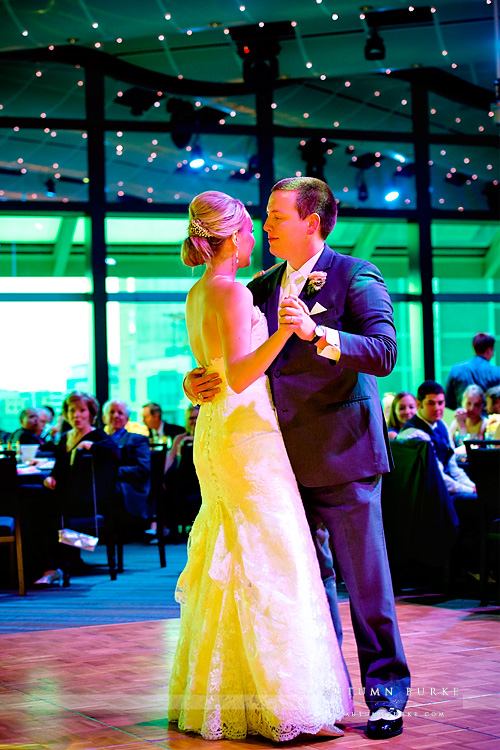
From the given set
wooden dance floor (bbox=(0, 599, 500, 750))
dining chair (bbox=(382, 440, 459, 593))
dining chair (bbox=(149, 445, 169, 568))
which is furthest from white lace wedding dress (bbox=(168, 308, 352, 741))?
dining chair (bbox=(149, 445, 169, 568))

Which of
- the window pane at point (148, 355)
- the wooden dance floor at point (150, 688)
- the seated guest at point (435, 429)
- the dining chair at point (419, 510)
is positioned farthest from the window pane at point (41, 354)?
the wooden dance floor at point (150, 688)

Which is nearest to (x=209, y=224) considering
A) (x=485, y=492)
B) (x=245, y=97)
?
(x=485, y=492)

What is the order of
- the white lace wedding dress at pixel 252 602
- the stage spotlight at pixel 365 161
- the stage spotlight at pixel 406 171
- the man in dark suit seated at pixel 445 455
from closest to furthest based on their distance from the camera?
the white lace wedding dress at pixel 252 602 < the man in dark suit seated at pixel 445 455 < the stage spotlight at pixel 365 161 < the stage spotlight at pixel 406 171

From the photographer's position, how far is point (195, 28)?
30.6ft

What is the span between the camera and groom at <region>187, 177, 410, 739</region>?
273 centimetres

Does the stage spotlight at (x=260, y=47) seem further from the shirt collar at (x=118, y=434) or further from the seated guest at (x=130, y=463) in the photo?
the shirt collar at (x=118, y=434)

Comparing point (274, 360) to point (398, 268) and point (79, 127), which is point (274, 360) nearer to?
point (79, 127)

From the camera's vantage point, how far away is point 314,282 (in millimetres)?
2758

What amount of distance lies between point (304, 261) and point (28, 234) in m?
8.56

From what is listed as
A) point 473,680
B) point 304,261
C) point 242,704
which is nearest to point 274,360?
point 304,261

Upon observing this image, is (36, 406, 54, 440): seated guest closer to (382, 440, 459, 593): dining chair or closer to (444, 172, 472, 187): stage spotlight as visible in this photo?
(382, 440, 459, 593): dining chair

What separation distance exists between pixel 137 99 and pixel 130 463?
5328 millimetres

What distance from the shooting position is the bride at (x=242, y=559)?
8.76ft

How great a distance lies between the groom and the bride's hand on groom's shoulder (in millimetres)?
131
